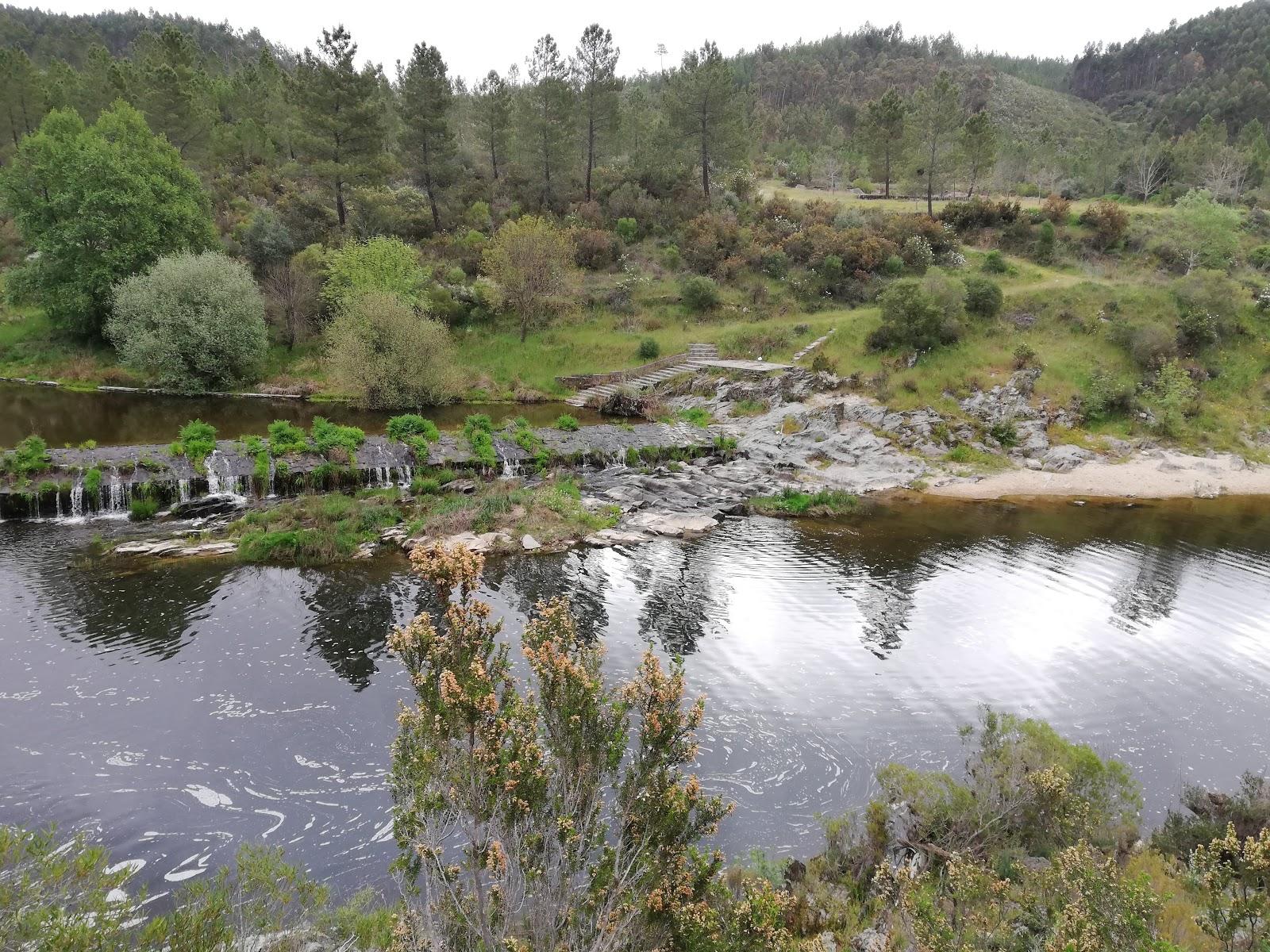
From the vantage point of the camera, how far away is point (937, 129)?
2474 inches

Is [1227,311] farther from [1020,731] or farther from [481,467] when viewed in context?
[481,467]

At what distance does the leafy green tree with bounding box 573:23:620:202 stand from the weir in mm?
40858

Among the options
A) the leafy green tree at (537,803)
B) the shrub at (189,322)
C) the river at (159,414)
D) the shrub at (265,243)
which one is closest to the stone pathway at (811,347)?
the river at (159,414)

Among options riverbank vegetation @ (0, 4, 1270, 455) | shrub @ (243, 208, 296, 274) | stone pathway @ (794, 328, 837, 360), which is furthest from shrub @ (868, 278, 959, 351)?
shrub @ (243, 208, 296, 274)

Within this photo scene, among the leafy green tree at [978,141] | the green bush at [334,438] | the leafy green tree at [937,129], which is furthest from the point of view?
the leafy green tree at [937,129]

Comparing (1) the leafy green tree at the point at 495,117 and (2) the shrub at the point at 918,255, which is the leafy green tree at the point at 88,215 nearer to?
(1) the leafy green tree at the point at 495,117

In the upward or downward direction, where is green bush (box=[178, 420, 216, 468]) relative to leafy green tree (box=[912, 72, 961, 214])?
downward

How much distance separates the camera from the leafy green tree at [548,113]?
2405 inches

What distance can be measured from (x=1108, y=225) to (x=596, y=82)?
46.7m

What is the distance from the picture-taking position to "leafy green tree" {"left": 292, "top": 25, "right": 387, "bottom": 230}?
53.3m

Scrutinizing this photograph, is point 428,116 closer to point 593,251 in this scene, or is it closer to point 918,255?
point 593,251

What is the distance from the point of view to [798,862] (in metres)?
11.5

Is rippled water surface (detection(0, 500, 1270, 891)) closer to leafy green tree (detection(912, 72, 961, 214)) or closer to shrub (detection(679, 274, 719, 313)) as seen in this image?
shrub (detection(679, 274, 719, 313))

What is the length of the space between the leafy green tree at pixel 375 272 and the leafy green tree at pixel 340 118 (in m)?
10.1
